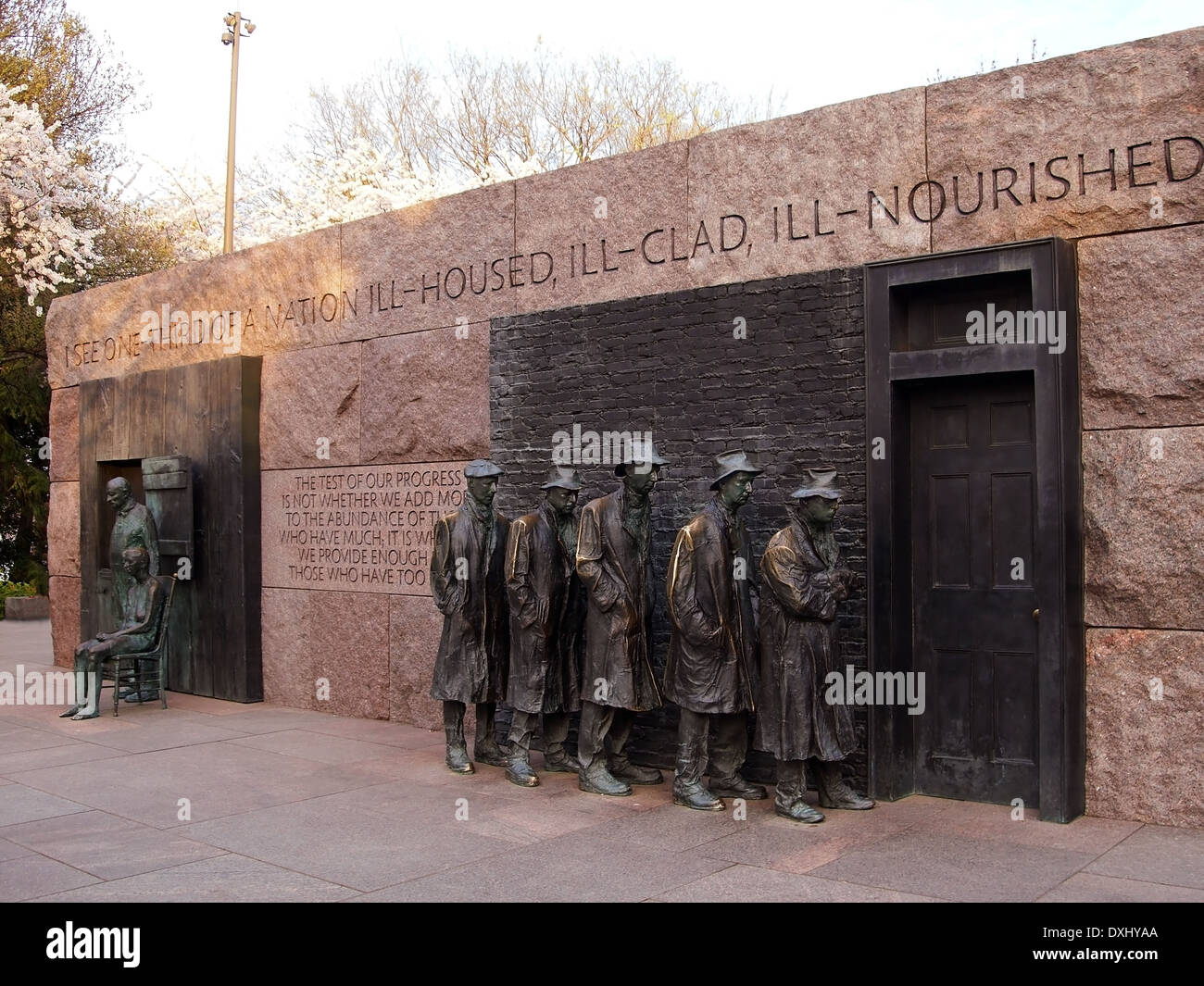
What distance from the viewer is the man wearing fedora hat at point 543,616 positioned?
7.73 m

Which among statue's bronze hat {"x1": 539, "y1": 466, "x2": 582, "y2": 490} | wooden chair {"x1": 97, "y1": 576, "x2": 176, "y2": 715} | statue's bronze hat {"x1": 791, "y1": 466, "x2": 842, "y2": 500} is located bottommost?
wooden chair {"x1": 97, "y1": 576, "x2": 176, "y2": 715}

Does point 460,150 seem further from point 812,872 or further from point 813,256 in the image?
point 812,872

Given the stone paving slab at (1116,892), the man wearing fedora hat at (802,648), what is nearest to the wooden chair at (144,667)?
the man wearing fedora hat at (802,648)

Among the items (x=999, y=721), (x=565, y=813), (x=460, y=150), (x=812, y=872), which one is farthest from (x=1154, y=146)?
(x=460, y=150)

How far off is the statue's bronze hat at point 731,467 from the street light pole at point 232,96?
1769 cm

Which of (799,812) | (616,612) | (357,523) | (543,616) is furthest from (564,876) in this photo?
(357,523)

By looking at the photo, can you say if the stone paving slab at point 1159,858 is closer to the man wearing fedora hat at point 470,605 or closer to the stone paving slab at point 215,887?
the stone paving slab at point 215,887

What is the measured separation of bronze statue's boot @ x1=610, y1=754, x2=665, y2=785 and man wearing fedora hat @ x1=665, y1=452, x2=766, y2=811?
0.57m

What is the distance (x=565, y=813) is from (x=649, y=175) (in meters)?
4.27

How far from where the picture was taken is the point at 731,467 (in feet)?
23.2

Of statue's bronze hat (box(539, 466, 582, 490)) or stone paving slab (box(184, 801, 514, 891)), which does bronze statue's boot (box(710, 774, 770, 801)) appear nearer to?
stone paving slab (box(184, 801, 514, 891))

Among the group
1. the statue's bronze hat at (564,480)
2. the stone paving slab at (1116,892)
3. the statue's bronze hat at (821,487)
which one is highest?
the statue's bronze hat at (564,480)

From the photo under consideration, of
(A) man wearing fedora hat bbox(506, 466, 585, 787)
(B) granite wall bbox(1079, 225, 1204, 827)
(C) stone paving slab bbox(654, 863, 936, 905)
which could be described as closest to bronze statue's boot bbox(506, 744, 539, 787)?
(A) man wearing fedora hat bbox(506, 466, 585, 787)

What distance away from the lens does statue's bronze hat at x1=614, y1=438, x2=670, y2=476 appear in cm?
739
